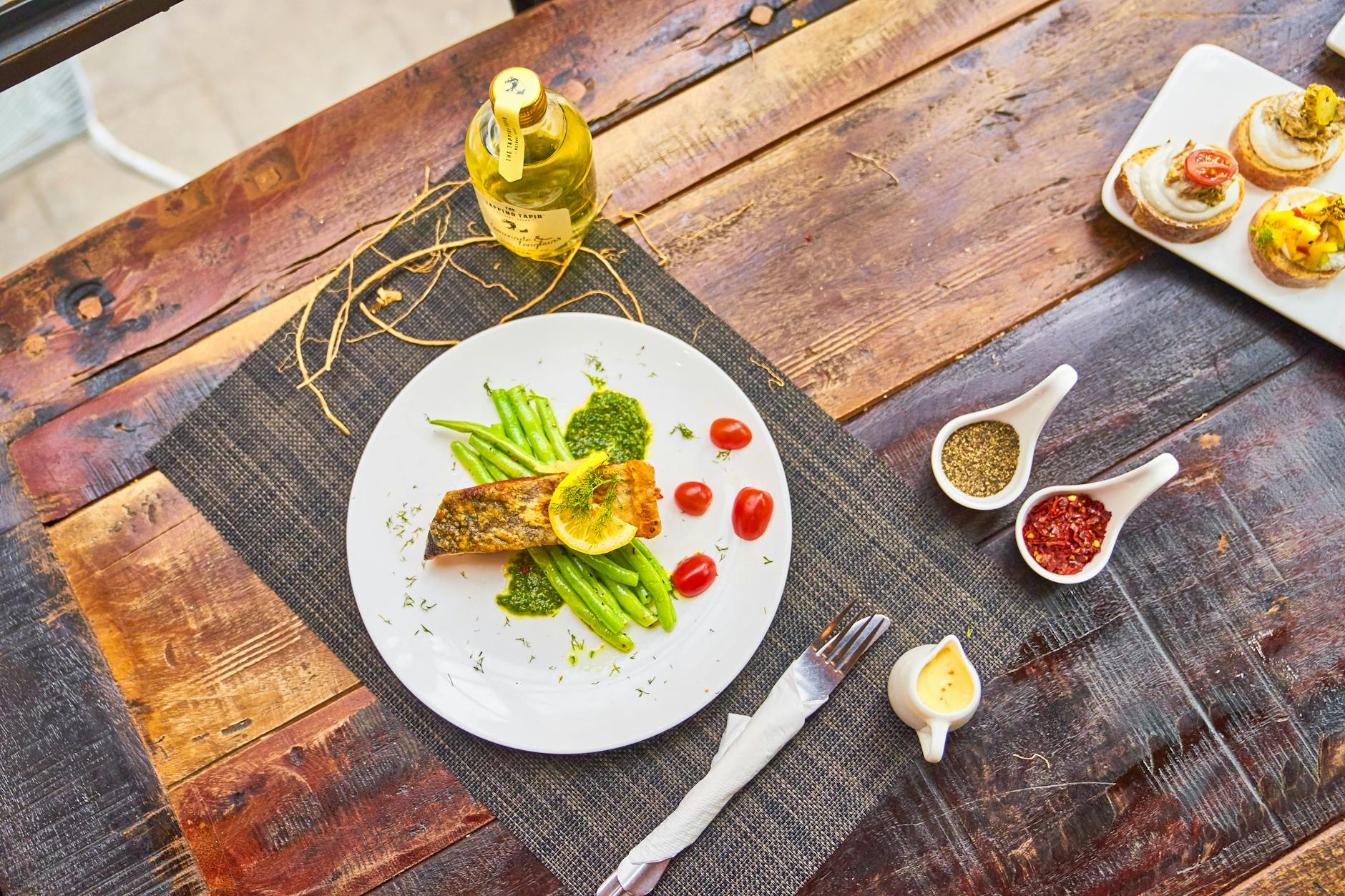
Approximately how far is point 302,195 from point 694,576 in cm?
206

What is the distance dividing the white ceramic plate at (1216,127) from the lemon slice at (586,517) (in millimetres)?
2151

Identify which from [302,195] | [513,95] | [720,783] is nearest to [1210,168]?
[513,95]

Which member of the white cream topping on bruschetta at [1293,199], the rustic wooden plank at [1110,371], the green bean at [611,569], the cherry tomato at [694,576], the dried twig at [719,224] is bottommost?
the rustic wooden plank at [1110,371]

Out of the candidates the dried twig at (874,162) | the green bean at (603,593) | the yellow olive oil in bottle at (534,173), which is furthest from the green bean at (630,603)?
the dried twig at (874,162)

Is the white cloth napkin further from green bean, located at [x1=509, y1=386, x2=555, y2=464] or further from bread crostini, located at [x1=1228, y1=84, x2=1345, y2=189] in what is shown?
bread crostini, located at [x1=1228, y1=84, x2=1345, y2=189]

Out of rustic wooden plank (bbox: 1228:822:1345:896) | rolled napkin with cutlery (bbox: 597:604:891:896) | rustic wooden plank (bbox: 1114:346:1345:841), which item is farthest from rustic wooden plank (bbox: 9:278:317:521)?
rustic wooden plank (bbox: 1228:822:1345:896)

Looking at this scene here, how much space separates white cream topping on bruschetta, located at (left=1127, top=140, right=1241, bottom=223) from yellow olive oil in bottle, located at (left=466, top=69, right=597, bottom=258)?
6.50ft

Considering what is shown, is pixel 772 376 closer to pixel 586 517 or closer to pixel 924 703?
pixel 586 517

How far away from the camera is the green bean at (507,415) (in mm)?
3051

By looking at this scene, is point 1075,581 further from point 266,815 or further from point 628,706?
point 266,815

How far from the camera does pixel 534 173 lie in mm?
2830

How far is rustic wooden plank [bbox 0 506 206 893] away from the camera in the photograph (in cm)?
299

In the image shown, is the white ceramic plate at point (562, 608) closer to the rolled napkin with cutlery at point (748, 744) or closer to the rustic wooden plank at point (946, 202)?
the rolled napkin with cutlery at point (748, 744)

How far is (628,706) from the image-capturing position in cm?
292
